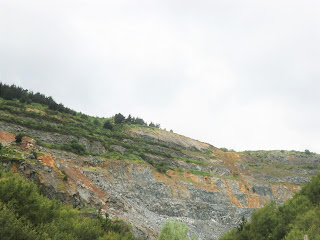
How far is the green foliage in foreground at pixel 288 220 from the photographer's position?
24531 mm

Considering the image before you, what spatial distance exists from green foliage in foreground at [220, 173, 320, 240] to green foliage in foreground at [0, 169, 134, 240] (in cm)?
1756

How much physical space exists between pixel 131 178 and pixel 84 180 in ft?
45.6

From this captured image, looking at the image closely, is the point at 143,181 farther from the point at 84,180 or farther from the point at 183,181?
the point at 84,180

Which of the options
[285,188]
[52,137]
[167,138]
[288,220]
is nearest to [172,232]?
[288,220]

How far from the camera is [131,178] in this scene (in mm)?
45500

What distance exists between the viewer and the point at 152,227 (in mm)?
31406

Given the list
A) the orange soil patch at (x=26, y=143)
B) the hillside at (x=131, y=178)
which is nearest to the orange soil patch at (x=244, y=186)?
the hillside at (x=131, y=178)

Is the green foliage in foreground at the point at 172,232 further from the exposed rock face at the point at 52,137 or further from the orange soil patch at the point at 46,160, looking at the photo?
the exposed rock face at the point at 52,137

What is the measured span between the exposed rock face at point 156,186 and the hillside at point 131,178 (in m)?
0.09

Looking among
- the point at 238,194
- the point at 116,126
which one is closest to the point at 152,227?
the point at 238,194

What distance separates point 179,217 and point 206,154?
4921 centimetres

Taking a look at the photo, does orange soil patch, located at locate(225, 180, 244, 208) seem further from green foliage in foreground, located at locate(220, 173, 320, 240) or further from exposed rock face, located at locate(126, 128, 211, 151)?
exposed rock face, located at locate(126, 128, 211, 151)

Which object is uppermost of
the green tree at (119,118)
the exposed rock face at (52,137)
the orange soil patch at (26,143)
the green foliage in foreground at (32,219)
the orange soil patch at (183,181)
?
the green tree at (119,118)

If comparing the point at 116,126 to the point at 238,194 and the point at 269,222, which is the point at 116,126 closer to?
the point at 238,194
